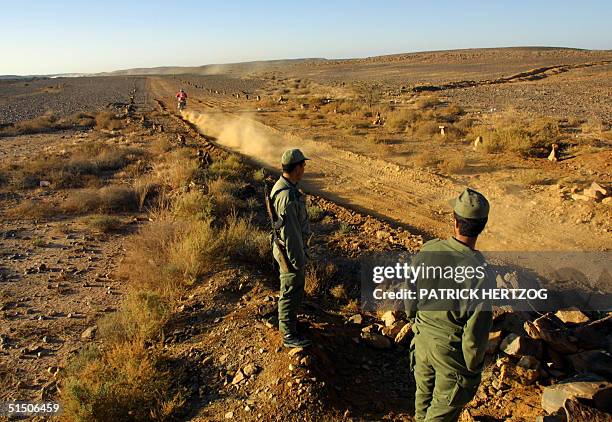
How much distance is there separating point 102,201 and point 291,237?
7.35 m

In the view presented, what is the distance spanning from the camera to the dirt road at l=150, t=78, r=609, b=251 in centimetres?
753

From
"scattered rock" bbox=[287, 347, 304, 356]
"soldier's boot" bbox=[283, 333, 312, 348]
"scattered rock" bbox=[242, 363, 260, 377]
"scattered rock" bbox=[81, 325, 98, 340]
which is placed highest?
"soldier's boot" bbox=[283, 333, 312, 348]

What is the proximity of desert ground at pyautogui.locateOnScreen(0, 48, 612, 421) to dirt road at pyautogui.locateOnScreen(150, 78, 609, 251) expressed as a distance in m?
0.05

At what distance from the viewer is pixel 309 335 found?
14.6 feet

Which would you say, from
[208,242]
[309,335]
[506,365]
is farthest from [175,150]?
[506,365]

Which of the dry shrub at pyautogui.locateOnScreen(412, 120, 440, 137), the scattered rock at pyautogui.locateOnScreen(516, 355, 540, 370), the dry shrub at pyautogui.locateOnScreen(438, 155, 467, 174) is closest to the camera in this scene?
the scattered rock at pyautogui.locateOnScreen(516, 355, 540, 370)

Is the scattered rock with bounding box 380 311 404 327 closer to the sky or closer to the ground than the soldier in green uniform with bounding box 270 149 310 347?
closer to the ground

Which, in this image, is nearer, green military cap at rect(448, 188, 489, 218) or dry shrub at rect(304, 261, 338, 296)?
Result: green military cap at rect(448, 188, 489, 218)

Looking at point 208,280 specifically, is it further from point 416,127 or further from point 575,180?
point 416,127

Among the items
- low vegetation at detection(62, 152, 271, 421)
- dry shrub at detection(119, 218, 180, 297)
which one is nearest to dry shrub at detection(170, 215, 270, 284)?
low vegetation at detection(62, 152, 271, 421)

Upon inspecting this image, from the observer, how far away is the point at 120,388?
394cm

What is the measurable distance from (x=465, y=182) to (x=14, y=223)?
9911 millimetres

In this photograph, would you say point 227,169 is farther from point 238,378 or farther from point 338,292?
point 238,378

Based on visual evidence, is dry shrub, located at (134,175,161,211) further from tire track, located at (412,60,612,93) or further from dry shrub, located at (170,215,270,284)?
tire track, located at (412,60,612,93)
